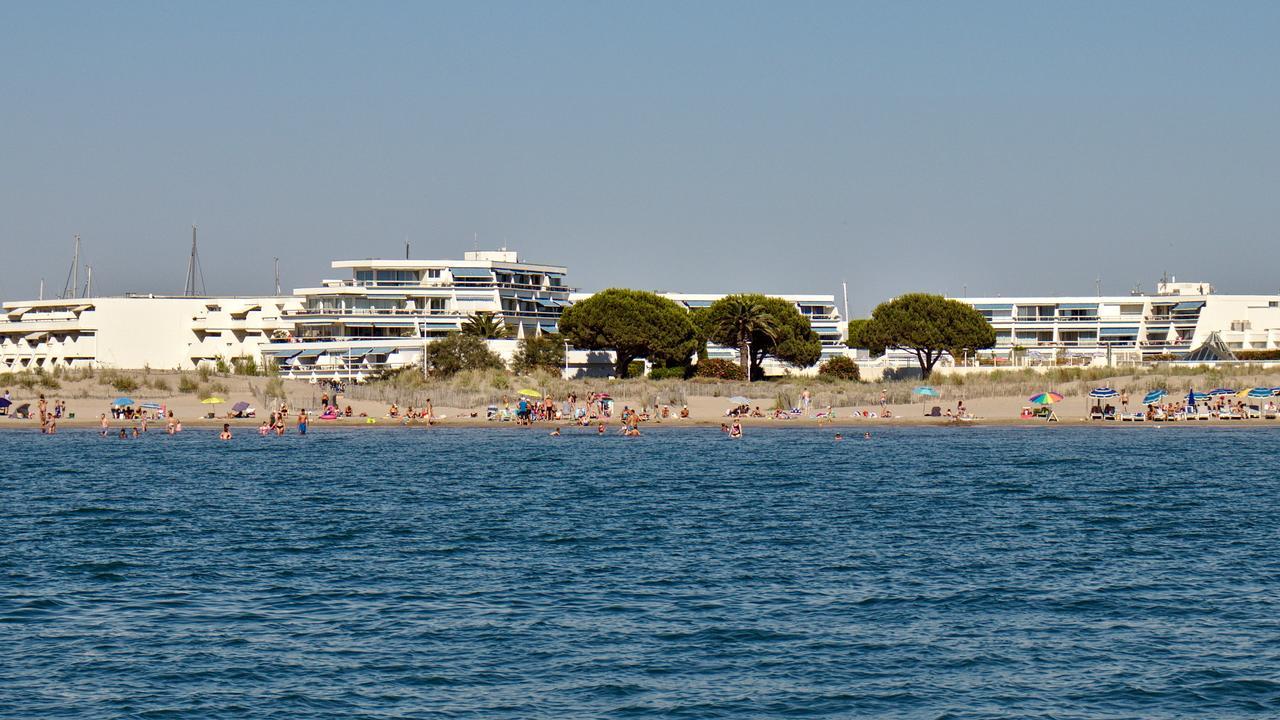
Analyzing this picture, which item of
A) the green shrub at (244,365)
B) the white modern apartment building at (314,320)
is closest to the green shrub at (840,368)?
the white modern apartment building at (314,320)

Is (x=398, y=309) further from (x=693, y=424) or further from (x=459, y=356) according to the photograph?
(x=693, y=424)

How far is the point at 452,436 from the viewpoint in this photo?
77.6 meters

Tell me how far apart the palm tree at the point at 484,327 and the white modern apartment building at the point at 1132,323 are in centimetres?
4492

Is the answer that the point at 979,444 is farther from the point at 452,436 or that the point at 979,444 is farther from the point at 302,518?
the point at 302,518

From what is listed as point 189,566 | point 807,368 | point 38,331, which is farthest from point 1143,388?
point 38,331

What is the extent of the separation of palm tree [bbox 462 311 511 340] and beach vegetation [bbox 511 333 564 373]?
3.50 m

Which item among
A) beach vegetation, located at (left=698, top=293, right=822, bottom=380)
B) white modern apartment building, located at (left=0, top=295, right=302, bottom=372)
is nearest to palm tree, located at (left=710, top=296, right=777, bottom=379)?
beach vegetation, located at (left=698, top=293, right=822, bottom=380)

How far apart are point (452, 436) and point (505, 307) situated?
51.7 meters

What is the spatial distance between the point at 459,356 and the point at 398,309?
52.8 ft

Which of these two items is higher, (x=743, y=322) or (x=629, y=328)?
Answer: (x=743, y=322)

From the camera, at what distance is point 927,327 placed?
113m

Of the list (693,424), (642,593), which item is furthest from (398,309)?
(642,593)

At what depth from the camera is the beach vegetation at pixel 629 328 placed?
4316 inches

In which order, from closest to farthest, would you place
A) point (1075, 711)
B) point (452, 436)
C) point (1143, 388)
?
point (1075, 711)
point (452, 436)
point (1143, 388)
